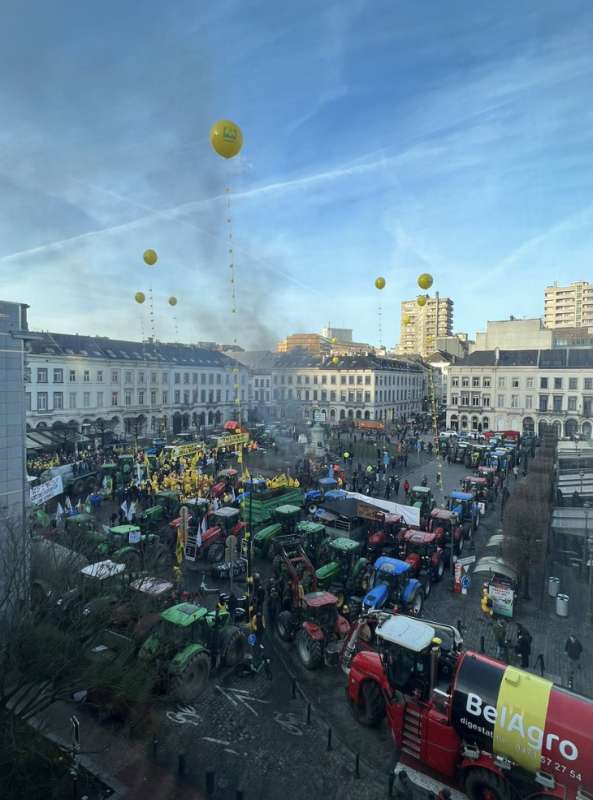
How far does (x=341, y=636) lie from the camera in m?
12.5

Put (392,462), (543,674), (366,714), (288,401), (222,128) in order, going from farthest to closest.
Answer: (288,401)
(392,462)
(222,128)
(543,674)
(366,714)

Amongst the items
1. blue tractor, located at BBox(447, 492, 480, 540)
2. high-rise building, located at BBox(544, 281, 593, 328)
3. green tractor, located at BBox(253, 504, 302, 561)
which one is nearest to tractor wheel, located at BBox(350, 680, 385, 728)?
green tractor, located at BBox(253, 504, 302, 561)

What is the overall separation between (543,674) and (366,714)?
4953 mm

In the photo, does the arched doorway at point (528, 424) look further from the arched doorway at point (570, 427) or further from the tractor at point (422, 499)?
the tractor at point (422, 499)

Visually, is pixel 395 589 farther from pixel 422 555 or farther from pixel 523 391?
pixel 523 391

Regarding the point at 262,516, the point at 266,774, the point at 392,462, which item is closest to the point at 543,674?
the point at 266,774

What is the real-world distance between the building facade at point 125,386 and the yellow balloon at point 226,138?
20.2m

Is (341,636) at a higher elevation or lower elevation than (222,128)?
lower

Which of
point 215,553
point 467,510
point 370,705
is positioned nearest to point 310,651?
point 370,705

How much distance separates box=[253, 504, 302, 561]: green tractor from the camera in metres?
18.7

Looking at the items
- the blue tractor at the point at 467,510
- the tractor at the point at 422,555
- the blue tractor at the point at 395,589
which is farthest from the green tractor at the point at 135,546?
the blue tractor at the point at 467,510

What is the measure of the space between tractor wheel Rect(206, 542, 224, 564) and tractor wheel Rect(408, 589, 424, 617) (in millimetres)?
7718

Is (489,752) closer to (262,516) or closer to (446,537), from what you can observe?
(446,537)

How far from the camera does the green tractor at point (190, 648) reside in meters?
9.99
